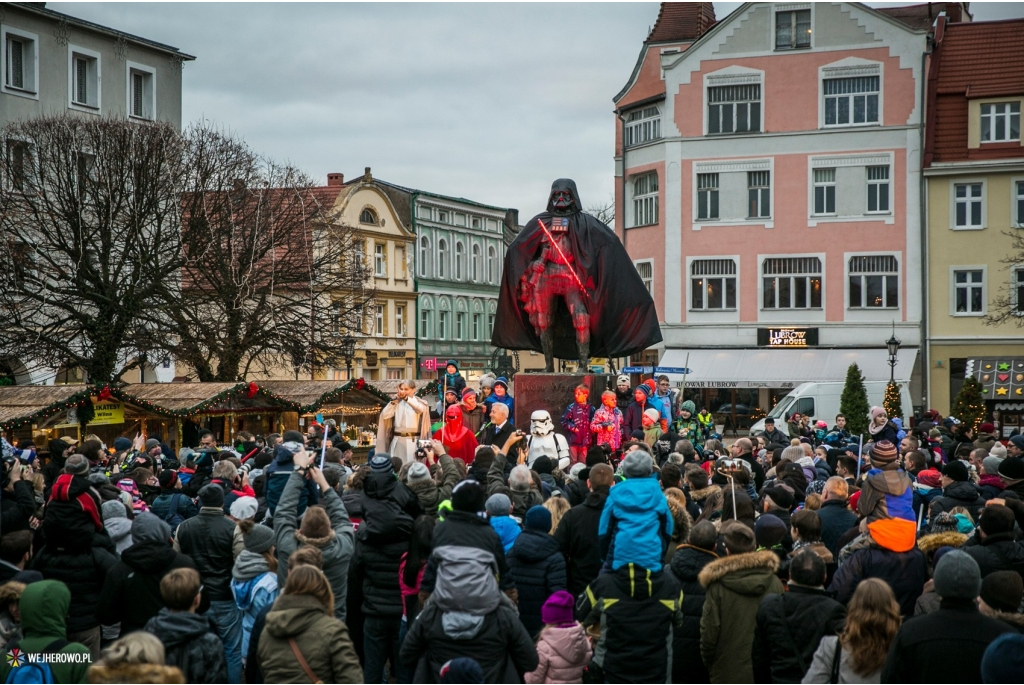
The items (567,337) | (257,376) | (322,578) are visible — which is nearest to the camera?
(322,578)

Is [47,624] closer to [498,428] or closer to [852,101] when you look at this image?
[498,428]

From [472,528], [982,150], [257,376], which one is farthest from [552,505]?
[257,376]

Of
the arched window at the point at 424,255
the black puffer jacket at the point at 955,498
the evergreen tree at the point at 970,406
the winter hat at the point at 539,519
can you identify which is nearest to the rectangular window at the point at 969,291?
the evergreen tree at the point at 970,406

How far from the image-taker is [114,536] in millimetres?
8477

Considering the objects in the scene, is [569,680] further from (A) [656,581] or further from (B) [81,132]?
(B) [81,132]

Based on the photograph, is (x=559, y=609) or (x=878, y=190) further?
(x=878, y=190)

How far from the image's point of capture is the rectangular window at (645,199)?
4131cm

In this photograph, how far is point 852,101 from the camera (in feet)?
127

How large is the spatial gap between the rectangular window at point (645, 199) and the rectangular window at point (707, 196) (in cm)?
172

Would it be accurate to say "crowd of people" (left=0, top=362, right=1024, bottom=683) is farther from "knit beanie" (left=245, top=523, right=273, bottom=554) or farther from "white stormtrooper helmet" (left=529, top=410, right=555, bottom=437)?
"white stormtrooper helmet" (left=529, top=410, right=555, bottom=437)

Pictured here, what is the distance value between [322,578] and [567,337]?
37.4ft

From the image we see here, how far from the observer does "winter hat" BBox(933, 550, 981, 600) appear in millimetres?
5273

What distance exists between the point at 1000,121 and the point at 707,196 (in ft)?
31.7

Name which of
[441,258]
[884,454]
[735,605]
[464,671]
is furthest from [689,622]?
[441,258]
